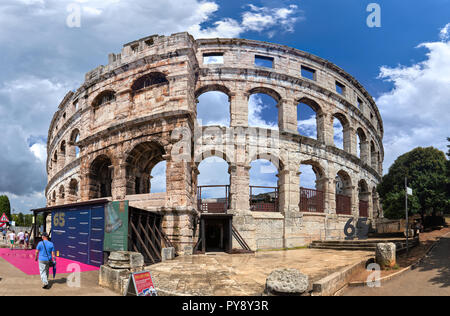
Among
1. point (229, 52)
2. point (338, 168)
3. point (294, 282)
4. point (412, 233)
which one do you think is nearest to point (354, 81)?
point (338, 168)

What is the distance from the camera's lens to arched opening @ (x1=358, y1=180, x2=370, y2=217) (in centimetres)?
2114

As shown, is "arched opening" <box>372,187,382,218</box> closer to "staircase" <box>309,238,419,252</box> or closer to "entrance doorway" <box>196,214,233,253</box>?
"staircase" <box>309,238,419,252</box>

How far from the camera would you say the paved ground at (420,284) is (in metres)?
6.16

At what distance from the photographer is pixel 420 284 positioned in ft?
22.4

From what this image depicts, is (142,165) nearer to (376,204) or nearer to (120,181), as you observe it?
(120,181)

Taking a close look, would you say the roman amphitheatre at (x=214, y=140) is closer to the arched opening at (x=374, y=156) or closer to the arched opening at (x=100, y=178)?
the arched opening at (x=100, y=178)

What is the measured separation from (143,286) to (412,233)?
1461cm

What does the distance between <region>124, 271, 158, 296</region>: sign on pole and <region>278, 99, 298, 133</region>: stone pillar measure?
1315 cm

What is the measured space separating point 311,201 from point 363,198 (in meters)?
7.22

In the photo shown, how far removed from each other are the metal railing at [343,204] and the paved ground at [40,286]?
15855 millimetres

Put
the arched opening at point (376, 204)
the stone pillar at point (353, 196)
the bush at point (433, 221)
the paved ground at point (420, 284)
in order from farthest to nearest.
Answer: the arched opening at point (376, 204) → the bush at point (433, 221) → the stone pillar at point (353, 196) → the paved ground at point (420, 284)

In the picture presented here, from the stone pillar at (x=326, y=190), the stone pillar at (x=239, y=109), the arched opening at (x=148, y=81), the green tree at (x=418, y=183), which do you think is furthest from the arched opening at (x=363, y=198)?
the arched opening at (x=148, y=81)

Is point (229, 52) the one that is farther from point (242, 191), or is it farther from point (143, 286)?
point (143, 286)

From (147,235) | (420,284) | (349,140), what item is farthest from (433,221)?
(147,235)
